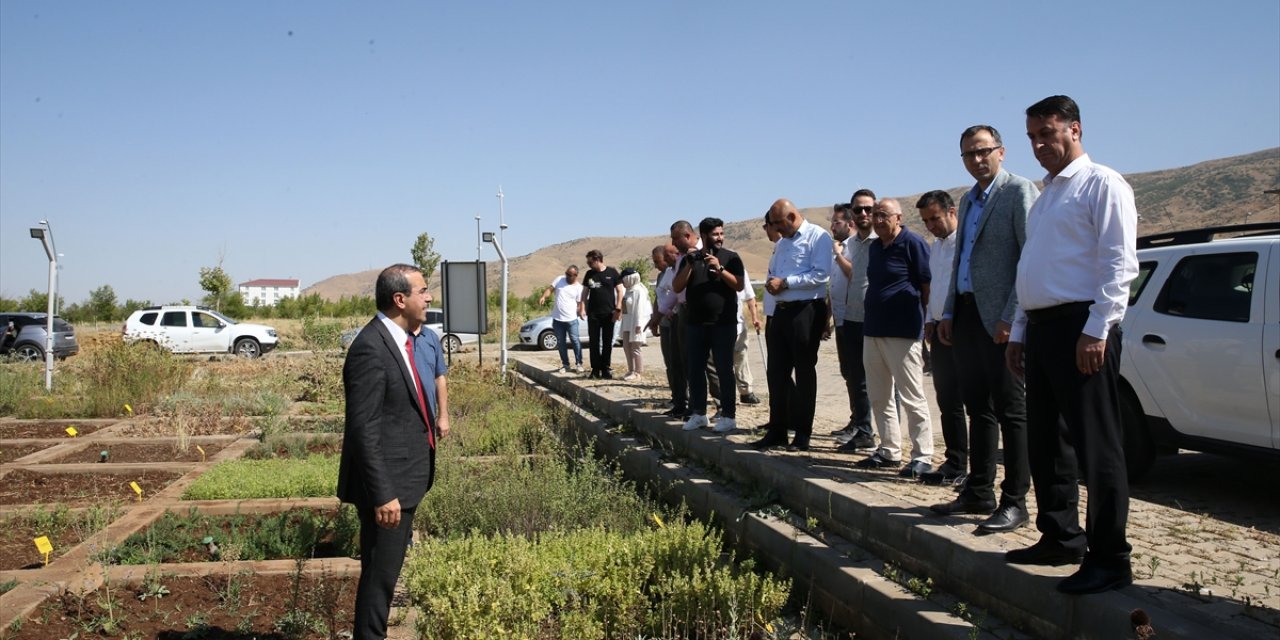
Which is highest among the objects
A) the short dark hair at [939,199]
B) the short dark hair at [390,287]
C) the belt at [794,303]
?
the short dark hair at [939,199]

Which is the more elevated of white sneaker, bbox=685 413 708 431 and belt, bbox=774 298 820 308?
belt, bbox=774 298 820 308

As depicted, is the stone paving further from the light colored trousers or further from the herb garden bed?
the herb garden bed

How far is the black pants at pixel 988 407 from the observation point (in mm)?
4500

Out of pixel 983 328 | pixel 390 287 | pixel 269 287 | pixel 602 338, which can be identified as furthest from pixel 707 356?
pixel 269 287

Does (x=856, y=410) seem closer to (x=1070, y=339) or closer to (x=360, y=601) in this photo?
(x=1070, y=339)

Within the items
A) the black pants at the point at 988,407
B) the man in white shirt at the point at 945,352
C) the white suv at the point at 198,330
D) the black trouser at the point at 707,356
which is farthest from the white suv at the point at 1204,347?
the white suv at the point at 198,330

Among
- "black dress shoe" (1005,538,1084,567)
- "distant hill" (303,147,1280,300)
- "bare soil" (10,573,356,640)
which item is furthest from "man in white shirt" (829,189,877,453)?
"distant hill" (303,147,1280,300)

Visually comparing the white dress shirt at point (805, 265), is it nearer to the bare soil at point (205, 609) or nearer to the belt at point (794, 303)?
the belt at point (794, 303)

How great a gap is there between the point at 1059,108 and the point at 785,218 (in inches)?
132

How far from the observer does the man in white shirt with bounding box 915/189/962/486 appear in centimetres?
553

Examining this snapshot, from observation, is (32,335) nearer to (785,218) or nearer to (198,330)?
(198,330)

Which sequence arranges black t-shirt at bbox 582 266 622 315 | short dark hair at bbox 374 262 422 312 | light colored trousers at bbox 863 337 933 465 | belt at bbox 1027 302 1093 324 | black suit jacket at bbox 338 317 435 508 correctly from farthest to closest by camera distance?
black t-shirt at bbox 582 266 622 315 < light colored trousers at bbox 863 337 933 465 < short dark hair at bbox 374 262 422 312 < black suit jacket at bbox 338 317 435 508 < belt at bbox 1027 302 1093 324

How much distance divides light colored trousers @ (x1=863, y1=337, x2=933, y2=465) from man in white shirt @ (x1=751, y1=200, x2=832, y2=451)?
2.04ft

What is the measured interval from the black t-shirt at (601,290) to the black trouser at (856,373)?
6.40 meters
